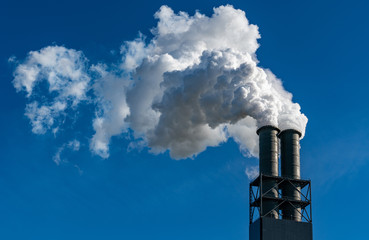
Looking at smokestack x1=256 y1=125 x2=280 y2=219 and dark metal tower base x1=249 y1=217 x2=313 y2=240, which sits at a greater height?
smokestack x1=256 y1=125 x2=280 y2=219

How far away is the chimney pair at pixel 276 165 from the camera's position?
6494 centimetres

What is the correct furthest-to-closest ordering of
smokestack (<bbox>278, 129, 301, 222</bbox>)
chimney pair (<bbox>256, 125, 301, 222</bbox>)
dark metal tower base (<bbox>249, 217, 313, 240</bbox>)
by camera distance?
1. smokestack (<bbox>278, 129, 301, 222</bbox>)
2. chimney pair (<bbox>256, 125, 301, 222</bbox>)
3. dark metal tower base (<bbox>249, 217, 313, 240</bbox>)

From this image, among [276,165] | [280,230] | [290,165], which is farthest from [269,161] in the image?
[280,230]

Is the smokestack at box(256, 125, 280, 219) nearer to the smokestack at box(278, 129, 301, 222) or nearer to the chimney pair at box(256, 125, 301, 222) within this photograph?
the chimney pair at box(256, 125, 301, 222)

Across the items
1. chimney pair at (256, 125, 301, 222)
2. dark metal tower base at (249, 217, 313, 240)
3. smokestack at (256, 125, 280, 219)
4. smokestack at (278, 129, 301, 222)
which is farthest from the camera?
smokestack at (278, 129, 301, 222)

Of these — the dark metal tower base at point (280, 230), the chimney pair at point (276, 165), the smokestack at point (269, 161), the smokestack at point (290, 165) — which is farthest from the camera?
the smokestack at point (290, 165)

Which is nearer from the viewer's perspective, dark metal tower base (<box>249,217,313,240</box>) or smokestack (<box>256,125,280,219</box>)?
dark metal tower base (<box>249,217,313,240</box>)

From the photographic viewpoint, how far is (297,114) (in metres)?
68.7

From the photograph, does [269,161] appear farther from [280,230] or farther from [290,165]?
[280,230]

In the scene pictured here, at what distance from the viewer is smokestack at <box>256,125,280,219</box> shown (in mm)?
64750

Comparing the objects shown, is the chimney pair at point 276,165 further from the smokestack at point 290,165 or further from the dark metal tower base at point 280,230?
the dark metal tower base at point 280,230

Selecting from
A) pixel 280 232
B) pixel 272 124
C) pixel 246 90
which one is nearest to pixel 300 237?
pixel 280 232

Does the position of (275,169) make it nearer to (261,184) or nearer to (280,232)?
(261,184)

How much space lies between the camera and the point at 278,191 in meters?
65.8
